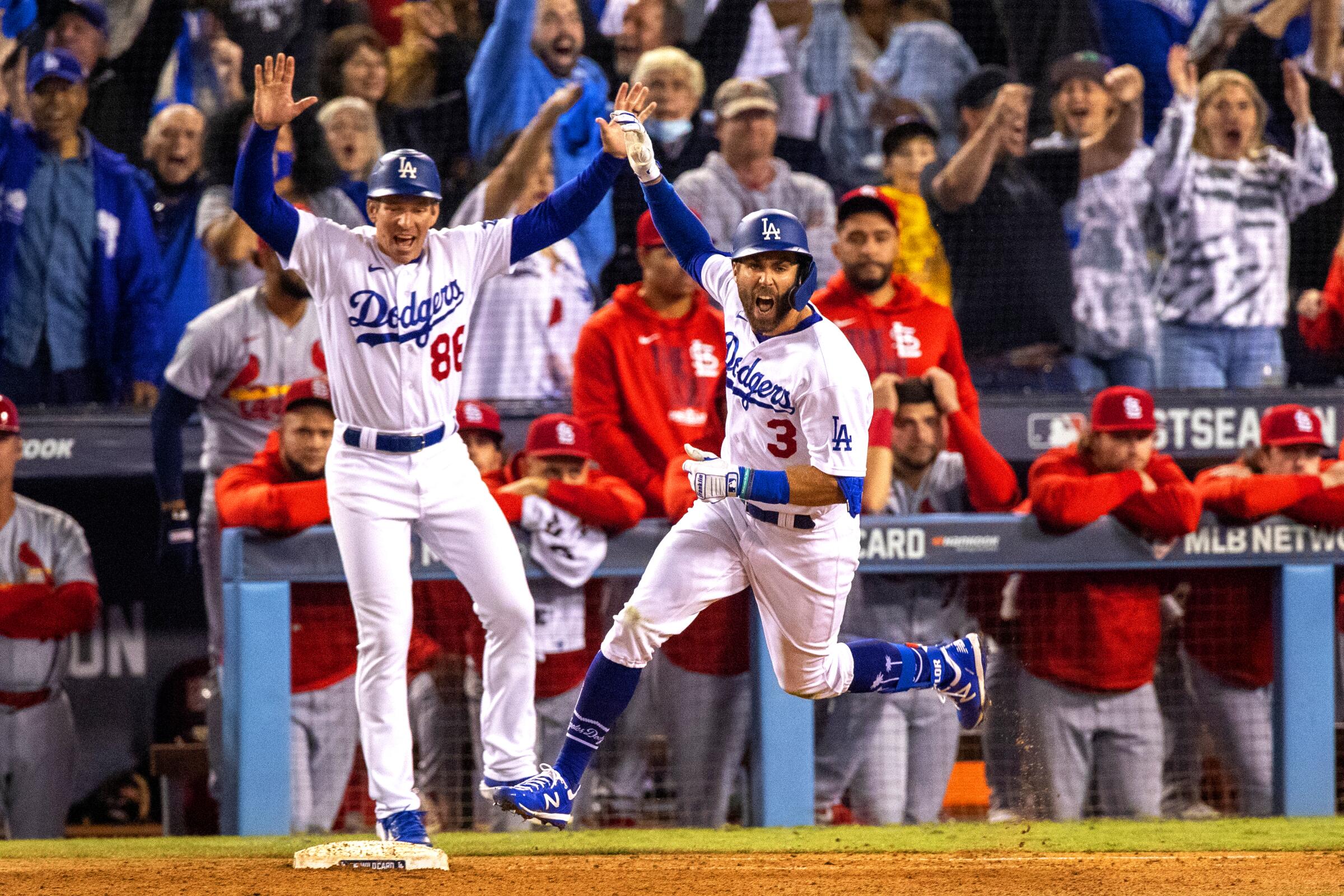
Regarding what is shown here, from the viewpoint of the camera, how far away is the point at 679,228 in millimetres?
4312

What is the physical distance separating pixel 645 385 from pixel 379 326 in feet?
5.34

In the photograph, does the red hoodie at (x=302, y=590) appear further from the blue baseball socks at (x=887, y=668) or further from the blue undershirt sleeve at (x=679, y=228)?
the blue baseball socks at (x=887, y=668)

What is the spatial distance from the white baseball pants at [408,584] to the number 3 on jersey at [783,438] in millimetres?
785

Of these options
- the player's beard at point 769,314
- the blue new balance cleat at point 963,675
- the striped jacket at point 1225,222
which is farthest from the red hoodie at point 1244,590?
the player's beard at point 769,314

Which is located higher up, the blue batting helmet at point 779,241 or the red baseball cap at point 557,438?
the blue batting helmet at point 779,241

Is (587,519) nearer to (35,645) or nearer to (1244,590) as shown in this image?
(35,645)

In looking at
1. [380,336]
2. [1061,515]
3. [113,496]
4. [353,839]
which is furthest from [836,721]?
[113,496]

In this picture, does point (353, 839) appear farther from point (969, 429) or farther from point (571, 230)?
point (969, 429)

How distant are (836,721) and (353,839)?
164 cm

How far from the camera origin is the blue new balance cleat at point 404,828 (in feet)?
13.4


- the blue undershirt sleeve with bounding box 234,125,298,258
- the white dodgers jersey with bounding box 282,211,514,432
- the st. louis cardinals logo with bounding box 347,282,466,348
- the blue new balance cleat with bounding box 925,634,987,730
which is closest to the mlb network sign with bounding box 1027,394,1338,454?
the blue new balance cleat with bounding box 925,634,987,730

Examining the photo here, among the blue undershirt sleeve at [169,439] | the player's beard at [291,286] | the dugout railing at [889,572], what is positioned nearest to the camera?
the dugout railing at [889,572]

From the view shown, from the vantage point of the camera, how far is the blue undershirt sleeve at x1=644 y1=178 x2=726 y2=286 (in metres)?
4.26

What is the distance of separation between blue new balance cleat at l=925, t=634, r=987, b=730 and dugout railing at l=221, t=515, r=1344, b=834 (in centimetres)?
69
